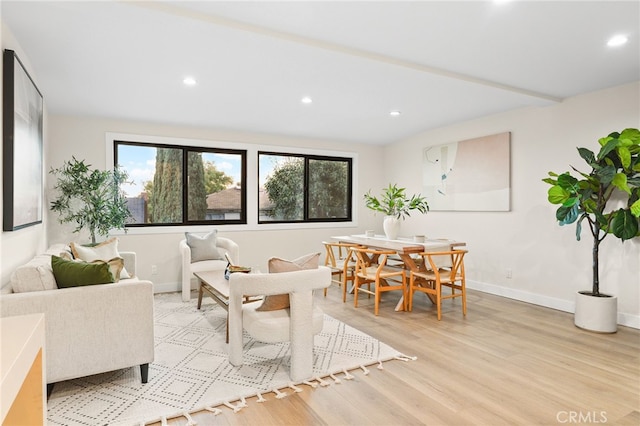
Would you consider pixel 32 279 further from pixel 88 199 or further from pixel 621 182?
pixel 621 182

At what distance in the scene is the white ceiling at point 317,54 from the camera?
95.7 inches

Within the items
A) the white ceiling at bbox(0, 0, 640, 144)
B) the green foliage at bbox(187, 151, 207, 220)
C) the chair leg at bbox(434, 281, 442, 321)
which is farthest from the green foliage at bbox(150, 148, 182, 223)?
the chair leg at bbox(434, 281, 442, 321)

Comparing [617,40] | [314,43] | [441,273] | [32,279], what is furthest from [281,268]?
[617,40]

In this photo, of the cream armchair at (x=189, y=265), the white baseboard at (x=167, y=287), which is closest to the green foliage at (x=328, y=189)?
the cream armchair at (x=189, y=265)

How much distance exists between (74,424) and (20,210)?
1.53 m

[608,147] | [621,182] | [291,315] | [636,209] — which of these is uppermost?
[608,147]

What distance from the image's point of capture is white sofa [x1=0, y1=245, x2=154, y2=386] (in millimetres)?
2262

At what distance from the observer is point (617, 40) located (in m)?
2.88

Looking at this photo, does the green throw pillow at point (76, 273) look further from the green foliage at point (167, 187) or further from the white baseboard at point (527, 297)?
the green foliage at point (167, 187)

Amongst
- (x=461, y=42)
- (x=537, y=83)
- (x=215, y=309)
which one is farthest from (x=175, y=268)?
(x=537, y=83)

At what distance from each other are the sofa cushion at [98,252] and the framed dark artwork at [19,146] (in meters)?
0.44

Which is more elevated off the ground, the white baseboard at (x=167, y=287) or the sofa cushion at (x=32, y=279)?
the sofa cushion at (x=32, y=279)

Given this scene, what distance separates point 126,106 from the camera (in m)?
4.45

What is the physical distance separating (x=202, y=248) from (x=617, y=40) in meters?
4.76
